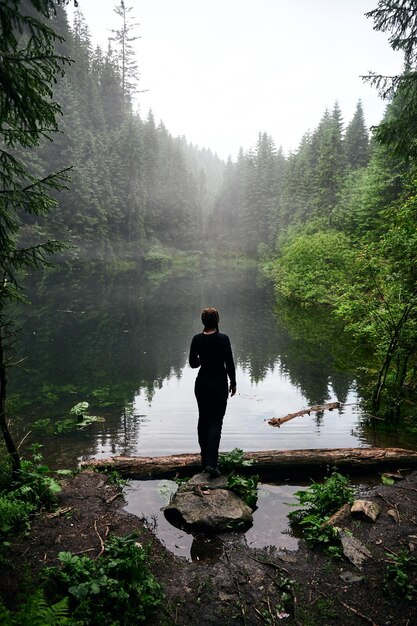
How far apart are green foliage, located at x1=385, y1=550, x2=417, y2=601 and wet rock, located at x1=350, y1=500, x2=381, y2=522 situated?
26.8 inches

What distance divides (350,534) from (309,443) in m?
3.68

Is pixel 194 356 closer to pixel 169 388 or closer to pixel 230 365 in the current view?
pixel 230 365

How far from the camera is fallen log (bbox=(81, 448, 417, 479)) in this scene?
244 inches

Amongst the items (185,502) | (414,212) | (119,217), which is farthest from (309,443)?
(119,217)

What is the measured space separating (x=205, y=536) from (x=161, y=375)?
8559mm

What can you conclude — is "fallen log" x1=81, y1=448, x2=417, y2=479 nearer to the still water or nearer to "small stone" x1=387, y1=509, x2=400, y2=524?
the still water

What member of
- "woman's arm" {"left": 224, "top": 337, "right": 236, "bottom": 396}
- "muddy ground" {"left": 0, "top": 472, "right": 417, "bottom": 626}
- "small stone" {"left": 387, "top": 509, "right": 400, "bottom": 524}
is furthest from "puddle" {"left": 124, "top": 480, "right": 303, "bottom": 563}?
"woman's arm" {"left": 224, "top": 337, "right": 236, "bottom": 396}

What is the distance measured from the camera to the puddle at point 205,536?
4629 millimetres

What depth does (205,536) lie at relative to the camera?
189 inches

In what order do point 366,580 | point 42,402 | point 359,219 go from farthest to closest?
point 359,219 < point 42,402 < point 366,580

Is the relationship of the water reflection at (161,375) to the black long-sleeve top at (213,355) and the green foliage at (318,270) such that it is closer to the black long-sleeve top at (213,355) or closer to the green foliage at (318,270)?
the green foliage at (318,270)

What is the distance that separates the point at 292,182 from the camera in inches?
2598

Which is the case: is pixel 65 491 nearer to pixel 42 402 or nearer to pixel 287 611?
pixel 287 611

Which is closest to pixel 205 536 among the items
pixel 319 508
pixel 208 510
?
pixel 208 510
